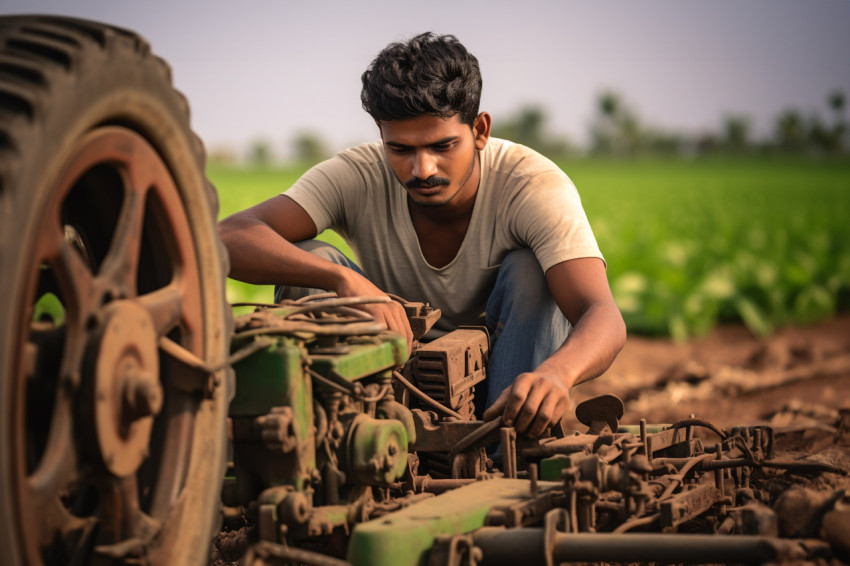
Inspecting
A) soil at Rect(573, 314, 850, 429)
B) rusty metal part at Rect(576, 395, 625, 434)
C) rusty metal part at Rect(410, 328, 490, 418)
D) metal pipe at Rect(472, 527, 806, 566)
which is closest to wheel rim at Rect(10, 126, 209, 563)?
metal pipe at Rect(472, 527, 806, 566)

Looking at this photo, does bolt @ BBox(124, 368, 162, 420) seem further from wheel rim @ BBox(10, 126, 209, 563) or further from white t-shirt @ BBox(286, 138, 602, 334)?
white t-shirt @ BBox(286, 138, 602, 334)

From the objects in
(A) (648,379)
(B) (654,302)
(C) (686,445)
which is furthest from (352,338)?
(B) (654,302)

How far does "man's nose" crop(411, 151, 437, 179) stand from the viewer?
13.5 ft

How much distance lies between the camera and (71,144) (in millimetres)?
2055

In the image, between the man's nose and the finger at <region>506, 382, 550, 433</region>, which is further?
the man's nose

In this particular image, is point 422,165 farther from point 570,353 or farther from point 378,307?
point 570,353

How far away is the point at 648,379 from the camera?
891cm

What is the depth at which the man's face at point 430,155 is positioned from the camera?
4090 millimetres

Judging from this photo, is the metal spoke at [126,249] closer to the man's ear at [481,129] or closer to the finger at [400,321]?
the finger at [400,321]

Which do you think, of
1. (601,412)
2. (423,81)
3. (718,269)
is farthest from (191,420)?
(718,269)

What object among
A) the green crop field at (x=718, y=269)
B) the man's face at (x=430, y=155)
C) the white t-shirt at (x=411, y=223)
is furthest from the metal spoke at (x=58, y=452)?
the green crop field at (x=718, y=269)

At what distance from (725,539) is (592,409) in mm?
1413

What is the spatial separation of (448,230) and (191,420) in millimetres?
2187

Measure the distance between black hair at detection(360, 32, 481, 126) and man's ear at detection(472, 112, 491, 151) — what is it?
0.30 ft
